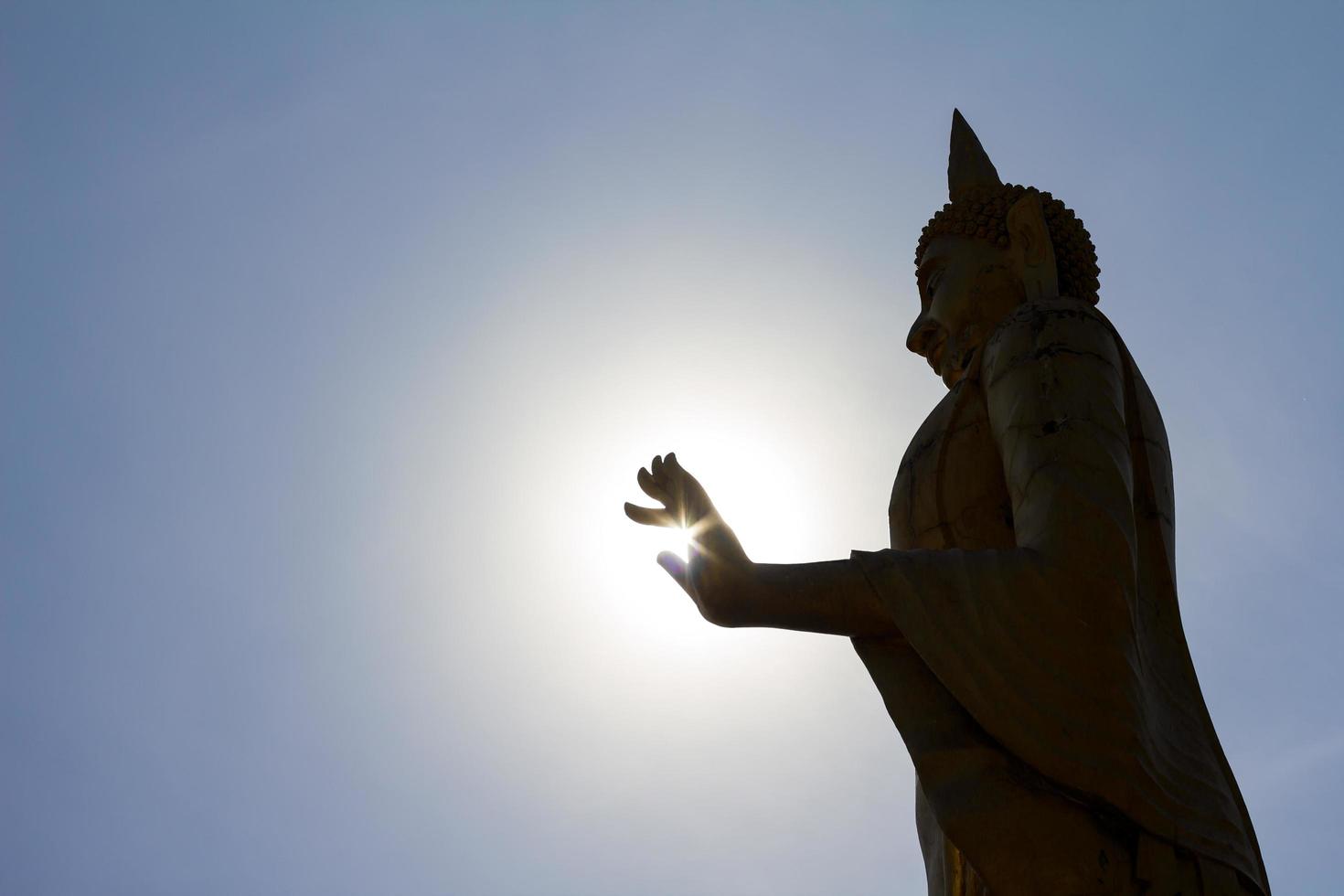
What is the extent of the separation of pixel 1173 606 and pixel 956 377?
1.58 m

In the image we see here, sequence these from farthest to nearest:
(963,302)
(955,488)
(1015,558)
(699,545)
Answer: (963,302)
(955,488)
(699,545)
(1015,558)

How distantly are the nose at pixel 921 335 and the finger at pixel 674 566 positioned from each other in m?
2.05

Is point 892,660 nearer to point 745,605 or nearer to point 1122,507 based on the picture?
point 745,605

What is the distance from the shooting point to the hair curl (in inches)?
302

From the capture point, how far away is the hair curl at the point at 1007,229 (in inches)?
302

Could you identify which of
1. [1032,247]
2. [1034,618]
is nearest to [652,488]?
[1034,618]

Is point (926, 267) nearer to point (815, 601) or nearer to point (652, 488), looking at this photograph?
point (652, 488)

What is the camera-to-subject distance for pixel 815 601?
6039mm

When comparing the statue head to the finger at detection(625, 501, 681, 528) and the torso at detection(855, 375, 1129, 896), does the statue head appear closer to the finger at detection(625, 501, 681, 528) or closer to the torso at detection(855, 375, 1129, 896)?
the torso at detection(855, 375, 1129, 896)

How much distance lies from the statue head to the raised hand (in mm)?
1707

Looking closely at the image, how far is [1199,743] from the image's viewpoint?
6.03 m

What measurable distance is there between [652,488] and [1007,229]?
244cm

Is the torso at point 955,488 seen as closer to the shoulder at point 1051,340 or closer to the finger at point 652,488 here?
the shoulder at point 1051,340

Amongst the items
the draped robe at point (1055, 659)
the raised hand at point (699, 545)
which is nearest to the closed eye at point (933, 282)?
the draped robe at point (1055, 659)
